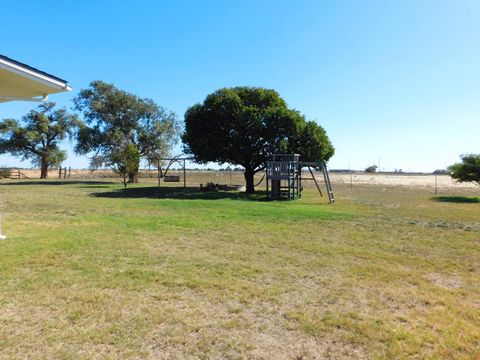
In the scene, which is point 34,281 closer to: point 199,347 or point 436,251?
point 199,347

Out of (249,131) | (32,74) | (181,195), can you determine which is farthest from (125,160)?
(32,74)

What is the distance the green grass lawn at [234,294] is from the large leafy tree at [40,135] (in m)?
36.6

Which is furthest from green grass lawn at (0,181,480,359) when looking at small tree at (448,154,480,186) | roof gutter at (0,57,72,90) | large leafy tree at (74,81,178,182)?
large leafy tree at (74,81,178,182)

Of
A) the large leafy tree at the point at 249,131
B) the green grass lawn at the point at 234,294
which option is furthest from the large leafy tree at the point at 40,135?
the green grass lawn at the point at 234,294

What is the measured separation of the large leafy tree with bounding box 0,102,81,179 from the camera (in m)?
39.3

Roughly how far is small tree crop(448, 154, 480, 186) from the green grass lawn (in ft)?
56.0

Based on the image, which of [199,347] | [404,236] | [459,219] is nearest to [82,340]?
[199,347]

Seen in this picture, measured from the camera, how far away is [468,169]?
2305 cm

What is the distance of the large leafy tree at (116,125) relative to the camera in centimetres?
3697

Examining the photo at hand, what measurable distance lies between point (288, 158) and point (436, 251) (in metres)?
15.1

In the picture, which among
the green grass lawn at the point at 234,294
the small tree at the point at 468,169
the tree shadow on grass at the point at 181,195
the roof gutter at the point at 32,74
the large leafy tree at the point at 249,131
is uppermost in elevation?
the large leafy tree at the point at 249,131

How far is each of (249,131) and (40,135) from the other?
29.9 meters

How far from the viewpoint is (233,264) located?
5.75 m

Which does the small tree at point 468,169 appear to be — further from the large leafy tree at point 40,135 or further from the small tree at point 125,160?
the large leafy tree at point 40,135
